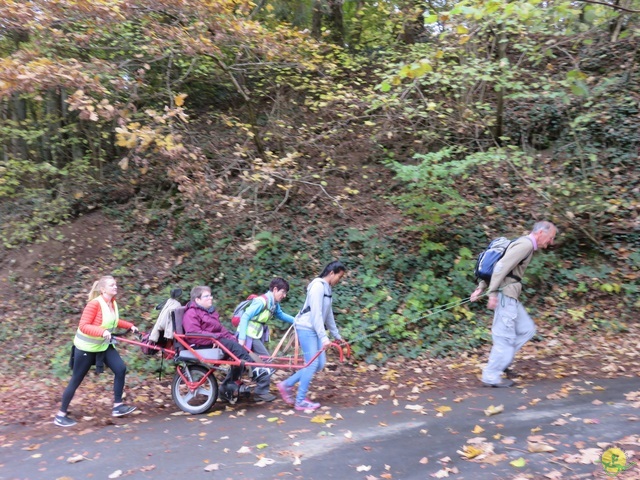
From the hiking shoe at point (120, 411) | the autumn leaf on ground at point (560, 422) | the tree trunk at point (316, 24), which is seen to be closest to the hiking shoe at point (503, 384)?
the autumn leaf on ground at point (560, 422)

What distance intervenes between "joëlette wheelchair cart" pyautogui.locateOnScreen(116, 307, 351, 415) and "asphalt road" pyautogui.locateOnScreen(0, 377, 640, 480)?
0.84 feet

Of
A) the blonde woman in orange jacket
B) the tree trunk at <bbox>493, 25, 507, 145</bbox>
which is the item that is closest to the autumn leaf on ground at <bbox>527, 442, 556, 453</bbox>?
the blonde woman in orange jacket

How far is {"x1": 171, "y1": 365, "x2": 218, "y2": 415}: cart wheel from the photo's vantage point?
Answer: 6430 millimetres

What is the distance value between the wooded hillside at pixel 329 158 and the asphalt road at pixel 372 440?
2.47 meters

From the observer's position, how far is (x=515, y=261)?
20.3 feet

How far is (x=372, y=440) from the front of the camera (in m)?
5.11

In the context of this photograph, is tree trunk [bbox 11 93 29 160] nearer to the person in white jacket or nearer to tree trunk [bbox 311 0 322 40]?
tree trunk [bbox 311 0 322 40]

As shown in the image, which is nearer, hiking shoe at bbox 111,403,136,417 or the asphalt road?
the asphalt road

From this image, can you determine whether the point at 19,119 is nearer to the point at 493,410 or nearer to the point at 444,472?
the point at 493,410

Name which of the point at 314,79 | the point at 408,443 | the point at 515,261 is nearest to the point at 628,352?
the point at 515,261

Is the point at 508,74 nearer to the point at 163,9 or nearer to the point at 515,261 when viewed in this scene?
the point at 515,261

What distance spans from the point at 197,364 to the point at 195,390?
348 mm

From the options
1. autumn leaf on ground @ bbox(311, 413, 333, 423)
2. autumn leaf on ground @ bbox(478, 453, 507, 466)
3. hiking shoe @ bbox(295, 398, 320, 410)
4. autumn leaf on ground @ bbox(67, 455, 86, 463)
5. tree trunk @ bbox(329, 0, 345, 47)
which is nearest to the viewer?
autumn leaf on ground @ bbox(478, 453, 507, 466)

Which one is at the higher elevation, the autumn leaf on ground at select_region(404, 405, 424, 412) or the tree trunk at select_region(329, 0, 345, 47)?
the tree trunk at select_region(329, 0, 345, 47)
